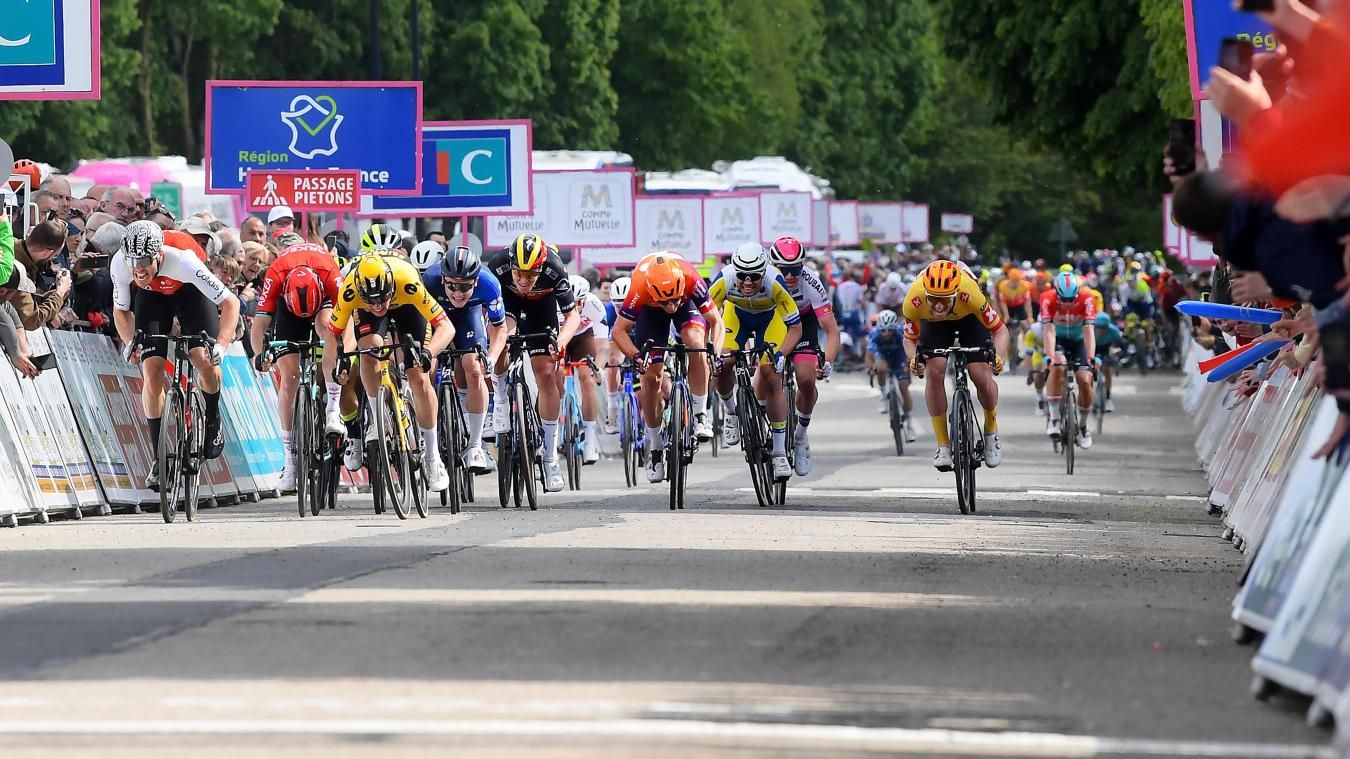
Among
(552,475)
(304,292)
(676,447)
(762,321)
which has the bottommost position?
(552,475)

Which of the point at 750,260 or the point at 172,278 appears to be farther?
the point at 750,260

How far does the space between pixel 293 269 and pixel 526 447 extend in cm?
188

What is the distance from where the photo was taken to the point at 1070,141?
138ft

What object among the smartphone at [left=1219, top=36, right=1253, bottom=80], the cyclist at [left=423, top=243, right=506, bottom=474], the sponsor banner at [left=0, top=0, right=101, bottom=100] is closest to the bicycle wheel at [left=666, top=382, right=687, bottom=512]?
the cyclist at [left=423, top=243, right=506, bottom=474]

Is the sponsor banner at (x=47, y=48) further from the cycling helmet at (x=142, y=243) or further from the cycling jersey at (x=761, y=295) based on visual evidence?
the cycling jersey at (x=761, y=295)

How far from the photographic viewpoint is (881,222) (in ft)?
315

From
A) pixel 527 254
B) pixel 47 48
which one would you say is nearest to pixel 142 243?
pixel 527 254

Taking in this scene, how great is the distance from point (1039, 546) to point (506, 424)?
4407 mm

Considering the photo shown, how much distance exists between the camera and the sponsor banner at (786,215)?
170 ft

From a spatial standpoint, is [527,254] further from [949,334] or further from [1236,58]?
[1236,58]

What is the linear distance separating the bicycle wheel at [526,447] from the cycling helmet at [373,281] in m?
1.57

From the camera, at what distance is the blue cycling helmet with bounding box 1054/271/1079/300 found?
100.0ft

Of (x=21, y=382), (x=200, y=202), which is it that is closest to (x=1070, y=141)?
(x=200, y=202)

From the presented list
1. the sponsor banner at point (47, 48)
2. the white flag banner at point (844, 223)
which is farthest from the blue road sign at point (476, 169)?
the white flag banner at point (844, 223)
